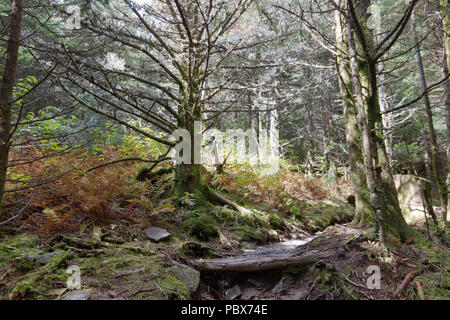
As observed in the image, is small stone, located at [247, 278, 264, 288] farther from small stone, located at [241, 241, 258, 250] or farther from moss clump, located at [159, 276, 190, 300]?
small stone, located at [241, 241, 258, 250]

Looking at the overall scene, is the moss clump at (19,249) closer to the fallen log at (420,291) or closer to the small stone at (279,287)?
the small stone at (279,287)

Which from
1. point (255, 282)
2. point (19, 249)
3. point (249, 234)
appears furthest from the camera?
point (249, 234)

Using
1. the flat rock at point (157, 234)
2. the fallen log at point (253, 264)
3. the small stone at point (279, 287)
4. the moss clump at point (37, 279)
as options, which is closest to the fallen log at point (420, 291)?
the fallen log at point (253, 264)

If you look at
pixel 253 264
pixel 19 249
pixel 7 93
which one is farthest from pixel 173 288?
pixel 7 93

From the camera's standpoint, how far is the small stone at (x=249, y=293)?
312 centimetres

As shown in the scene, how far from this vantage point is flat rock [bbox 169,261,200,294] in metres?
2.88

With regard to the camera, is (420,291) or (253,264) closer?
(420,291)

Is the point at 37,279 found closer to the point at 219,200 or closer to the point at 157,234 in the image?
the point at 157,234

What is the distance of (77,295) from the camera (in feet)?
7.50

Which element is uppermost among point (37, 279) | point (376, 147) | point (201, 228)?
point (376, 147)

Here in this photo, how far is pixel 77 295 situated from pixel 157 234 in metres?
1.90
